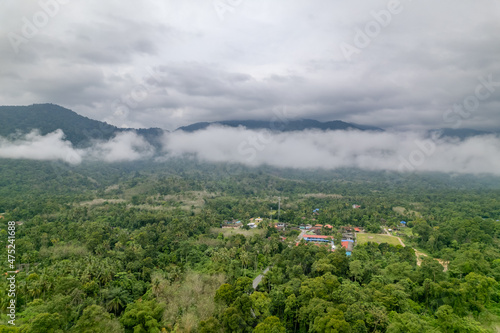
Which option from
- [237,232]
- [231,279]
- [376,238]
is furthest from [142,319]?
[376,238]

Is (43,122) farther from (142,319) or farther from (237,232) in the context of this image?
(142,319)

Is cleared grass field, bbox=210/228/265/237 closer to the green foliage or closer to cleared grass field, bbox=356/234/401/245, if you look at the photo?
cleared grass field, bbox=356/234/401/245

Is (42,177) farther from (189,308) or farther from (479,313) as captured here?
(479,313)

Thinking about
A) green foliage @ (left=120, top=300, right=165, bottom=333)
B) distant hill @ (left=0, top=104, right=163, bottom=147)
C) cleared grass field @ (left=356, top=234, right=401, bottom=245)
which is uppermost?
distant hill @ (left=0, top=104, right=163, bottom=147)

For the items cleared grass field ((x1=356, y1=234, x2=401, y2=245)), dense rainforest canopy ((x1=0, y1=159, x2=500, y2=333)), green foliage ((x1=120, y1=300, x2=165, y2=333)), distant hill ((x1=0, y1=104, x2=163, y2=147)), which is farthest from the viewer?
distant hill ((x1=0, y1=104, x2=163, y2=147))

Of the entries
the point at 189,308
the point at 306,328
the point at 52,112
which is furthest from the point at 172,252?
the point at 52,112

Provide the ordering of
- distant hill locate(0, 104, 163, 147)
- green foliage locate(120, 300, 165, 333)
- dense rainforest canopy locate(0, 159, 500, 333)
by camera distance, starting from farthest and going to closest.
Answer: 1. distant hill locate(0, 104, 163, 147)
2. green foliage locate(120, 300, 165, 333)
3. dense rainforest canopy locate(0, 159, 500, 333)

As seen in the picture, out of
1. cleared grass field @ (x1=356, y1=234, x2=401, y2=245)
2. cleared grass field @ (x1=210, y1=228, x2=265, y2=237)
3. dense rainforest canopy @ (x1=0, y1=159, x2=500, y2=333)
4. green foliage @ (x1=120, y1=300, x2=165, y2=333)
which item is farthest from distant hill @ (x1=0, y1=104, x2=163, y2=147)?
cleared grass field @ (x1=356, y1=234, x2=401, y2=245)

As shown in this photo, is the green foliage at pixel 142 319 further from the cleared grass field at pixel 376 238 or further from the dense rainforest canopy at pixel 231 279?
the cleared grass field at pixel 376 238

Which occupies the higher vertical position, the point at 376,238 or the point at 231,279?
the point at 231,279

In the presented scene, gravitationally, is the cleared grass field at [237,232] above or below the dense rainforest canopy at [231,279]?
below

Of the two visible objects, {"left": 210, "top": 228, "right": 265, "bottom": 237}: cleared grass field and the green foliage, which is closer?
the green foliage

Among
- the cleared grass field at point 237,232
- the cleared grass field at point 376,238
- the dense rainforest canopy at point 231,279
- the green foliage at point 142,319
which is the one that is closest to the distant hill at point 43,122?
the dense rainforest canopy at point 231,279
